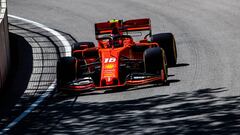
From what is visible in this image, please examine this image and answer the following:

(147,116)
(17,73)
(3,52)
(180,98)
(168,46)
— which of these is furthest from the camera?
(17,73)

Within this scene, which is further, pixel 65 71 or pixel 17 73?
pixel 17 73

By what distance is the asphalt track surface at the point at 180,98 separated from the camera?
13.4m

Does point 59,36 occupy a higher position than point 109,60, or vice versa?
point 59,36

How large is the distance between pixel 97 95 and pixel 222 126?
3.86 metres

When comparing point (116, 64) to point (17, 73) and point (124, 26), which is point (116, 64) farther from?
point (17, 73)

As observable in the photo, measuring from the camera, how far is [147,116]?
Answer: 1398cm

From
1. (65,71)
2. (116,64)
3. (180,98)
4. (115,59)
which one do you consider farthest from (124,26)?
(180,98)

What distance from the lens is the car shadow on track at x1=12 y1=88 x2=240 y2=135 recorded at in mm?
13078

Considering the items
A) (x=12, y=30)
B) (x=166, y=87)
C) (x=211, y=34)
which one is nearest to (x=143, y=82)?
(x=166, y=87)

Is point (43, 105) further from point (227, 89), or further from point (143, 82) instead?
point (227, 89)

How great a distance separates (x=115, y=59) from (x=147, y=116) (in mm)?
2819

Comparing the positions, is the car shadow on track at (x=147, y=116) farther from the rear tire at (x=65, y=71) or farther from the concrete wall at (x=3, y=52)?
the concrete wall at (x=3, y=52)

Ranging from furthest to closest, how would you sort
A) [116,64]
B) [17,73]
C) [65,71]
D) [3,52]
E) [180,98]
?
1. [17,73]
2. [3,52]
3. [65,71]
4. [116,64]
5. [180,98]

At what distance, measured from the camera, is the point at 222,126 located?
12914mm
